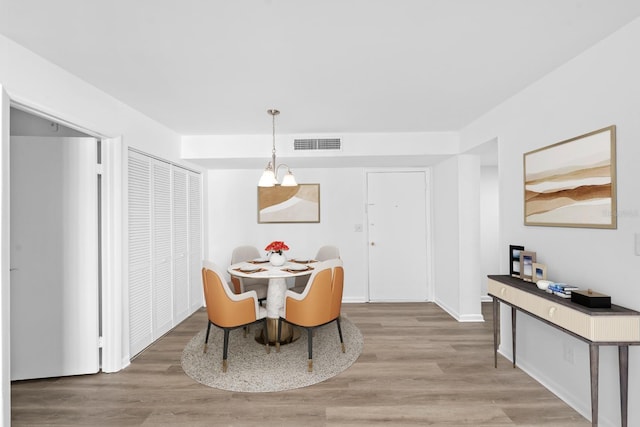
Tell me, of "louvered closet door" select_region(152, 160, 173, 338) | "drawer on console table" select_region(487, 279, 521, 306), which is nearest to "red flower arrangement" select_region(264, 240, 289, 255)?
"louvered closet door" select_region(152, 160, 173, 338)

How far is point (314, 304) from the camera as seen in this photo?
9.18 ft

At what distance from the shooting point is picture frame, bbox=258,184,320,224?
4.85 metres

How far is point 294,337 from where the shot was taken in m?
3.43

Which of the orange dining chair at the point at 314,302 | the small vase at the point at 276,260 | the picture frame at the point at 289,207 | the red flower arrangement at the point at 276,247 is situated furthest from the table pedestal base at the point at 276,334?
the picture frame at the point at 289,207

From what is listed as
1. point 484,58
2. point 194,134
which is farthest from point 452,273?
point 194,134

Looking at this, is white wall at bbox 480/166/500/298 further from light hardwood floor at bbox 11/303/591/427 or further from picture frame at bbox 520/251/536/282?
picture frame at bbox 520/251/536/282

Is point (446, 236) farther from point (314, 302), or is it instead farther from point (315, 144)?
point (314, 302)

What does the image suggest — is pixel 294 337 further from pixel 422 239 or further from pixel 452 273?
pixel 422 239

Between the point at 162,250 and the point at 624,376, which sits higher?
the point at 162,250

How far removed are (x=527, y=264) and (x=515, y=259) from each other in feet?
0.59

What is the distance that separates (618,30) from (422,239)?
11.1ft

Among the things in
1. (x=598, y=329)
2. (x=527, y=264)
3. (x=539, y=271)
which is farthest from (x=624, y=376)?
(x=527, y=264)

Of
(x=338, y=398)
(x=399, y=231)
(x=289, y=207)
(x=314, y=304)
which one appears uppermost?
(x=289, y=207)

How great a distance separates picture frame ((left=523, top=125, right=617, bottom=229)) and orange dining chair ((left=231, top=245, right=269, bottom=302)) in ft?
9.47
